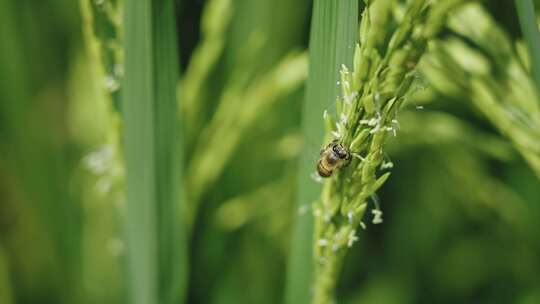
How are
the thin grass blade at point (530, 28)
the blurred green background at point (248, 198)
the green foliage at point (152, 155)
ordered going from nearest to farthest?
the thin grass blade at point (530, 28) < the green foliage at point (152, 155) < the blurred green background at point (248, 198)

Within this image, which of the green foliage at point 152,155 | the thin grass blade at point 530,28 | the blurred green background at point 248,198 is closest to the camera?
the thin grass blade at point 530,28

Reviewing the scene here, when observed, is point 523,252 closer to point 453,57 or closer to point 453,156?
point 453,156

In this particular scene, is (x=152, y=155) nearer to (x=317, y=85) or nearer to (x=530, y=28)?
(x=317, y=85)

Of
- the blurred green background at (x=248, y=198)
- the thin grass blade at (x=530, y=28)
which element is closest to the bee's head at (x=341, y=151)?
the thin grass blade at (x=530, y=28)

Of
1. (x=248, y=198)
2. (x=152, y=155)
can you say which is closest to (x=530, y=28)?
(x=152, y=155)

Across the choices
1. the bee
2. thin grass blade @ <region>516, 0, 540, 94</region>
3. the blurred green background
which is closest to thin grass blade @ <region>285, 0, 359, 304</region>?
the bee

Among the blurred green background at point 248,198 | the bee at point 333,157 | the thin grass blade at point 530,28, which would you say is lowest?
the blurred green background at point 248,198

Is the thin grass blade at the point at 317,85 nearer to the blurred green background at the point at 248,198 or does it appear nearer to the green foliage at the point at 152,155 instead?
the green foliage at the point at 152,155
